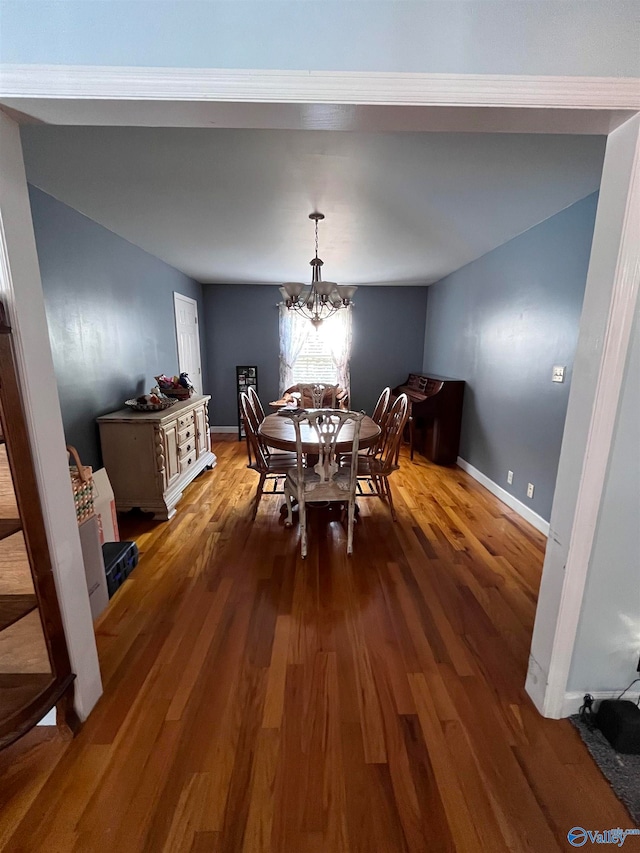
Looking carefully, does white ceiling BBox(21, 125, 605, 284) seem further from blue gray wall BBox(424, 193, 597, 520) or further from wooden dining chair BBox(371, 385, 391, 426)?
wooden dining chair BBox(371, 385, 391, 426)

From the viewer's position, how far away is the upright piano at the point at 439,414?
3992 millimetres

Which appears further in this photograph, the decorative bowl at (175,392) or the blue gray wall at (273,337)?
the blue gray wall at (273,337)

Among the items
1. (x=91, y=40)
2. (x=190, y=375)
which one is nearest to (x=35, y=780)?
(x=91, y=40)

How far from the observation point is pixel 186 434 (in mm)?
3281

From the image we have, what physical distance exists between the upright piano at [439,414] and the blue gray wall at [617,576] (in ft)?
9.55

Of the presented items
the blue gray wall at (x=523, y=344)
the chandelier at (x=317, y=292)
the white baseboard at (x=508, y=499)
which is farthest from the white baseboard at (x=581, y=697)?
the chandelier at (x=317, y=292)

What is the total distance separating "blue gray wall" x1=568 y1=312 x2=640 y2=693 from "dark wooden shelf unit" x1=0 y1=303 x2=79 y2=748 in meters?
1.80

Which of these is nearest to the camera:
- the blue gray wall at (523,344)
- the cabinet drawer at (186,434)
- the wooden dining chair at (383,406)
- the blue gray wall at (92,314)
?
the blue gray wall at (92,314)

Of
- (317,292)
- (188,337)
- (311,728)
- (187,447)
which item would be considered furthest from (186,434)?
(311,728)

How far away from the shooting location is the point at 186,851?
928 mm

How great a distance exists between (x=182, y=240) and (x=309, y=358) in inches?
104

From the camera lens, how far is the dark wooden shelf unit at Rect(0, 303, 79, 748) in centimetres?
96

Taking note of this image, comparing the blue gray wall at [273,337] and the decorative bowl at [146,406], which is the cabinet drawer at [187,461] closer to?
the decorative bowl at [146,406]

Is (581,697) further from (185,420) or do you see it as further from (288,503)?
(185,420)
